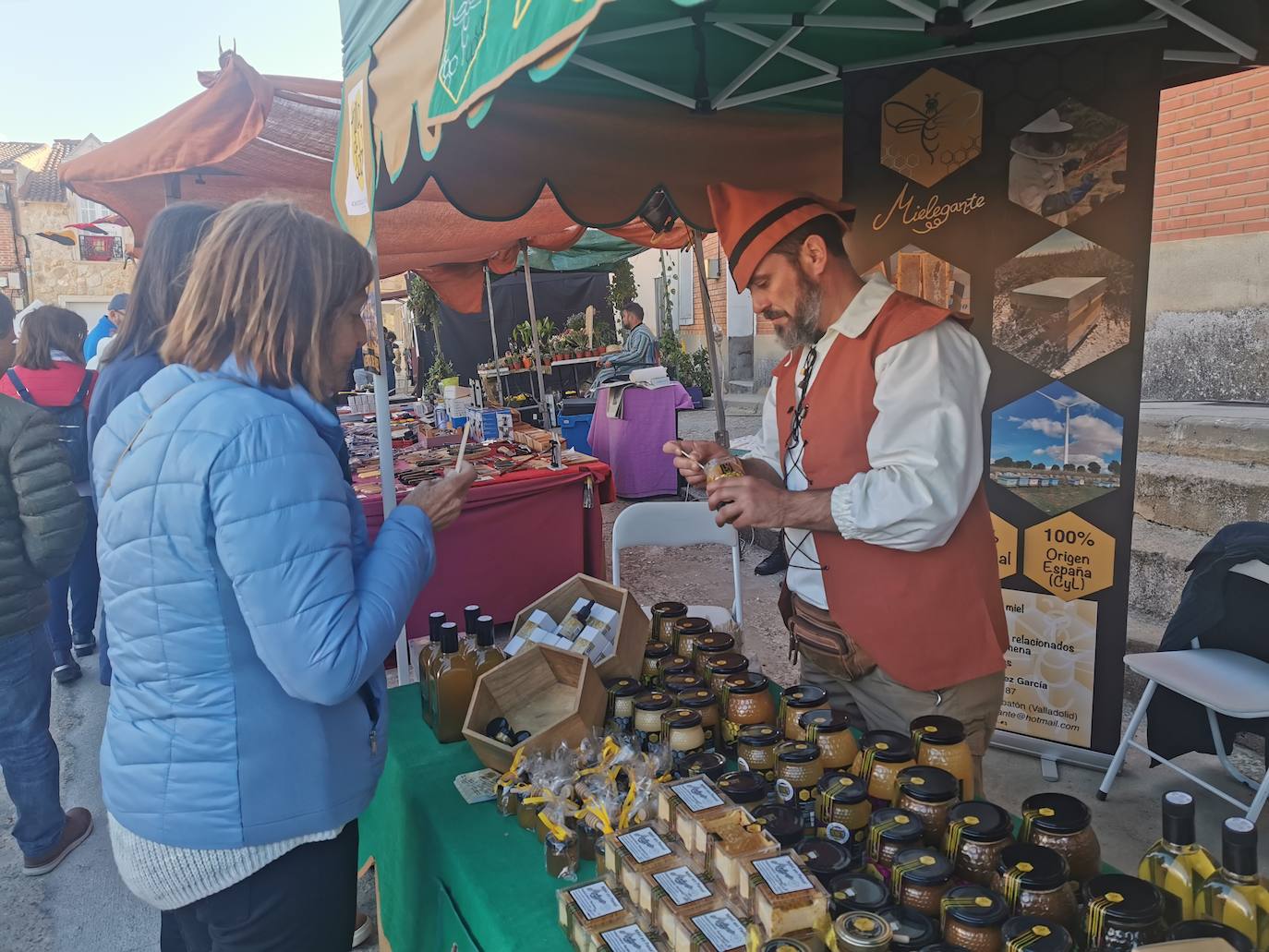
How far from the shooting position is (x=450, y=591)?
170 inches

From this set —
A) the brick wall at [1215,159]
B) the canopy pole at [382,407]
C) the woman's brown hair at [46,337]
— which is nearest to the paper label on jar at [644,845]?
the canopy pole at [382,407]

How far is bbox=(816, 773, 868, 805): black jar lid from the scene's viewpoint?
1.28m

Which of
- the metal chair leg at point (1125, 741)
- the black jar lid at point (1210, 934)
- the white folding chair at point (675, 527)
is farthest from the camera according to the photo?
the white folding chair at point (675, 527)

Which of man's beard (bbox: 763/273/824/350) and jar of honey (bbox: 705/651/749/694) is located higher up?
man's beard (bbox: 763/273/824/350)

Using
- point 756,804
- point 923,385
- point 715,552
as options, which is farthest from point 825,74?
point 715,552

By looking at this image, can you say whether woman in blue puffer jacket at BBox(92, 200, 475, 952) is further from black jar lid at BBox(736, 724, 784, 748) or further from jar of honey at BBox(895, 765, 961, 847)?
jar of honey at BBox(895, 765, 961, 847)

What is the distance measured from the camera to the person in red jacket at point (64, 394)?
403 centimetres

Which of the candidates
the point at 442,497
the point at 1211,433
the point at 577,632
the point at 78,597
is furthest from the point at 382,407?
the point at 1211,433

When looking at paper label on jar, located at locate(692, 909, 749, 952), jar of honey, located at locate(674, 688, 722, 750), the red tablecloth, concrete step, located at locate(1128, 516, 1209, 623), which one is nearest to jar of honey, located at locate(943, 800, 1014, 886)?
paper label on jar, located at locate(692, 909, 749, 952)

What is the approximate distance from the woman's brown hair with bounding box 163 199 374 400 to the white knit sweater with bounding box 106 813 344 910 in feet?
2.43

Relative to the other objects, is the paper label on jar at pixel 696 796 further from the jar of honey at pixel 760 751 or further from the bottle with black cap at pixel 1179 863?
the bottle with black cap at pixel 1179 863

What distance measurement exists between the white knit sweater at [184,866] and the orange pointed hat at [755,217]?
1474mm

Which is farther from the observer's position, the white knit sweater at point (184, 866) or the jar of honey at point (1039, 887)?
the white knit sweater at point (184, 866)

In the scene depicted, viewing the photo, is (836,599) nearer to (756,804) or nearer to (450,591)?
(756,804)
